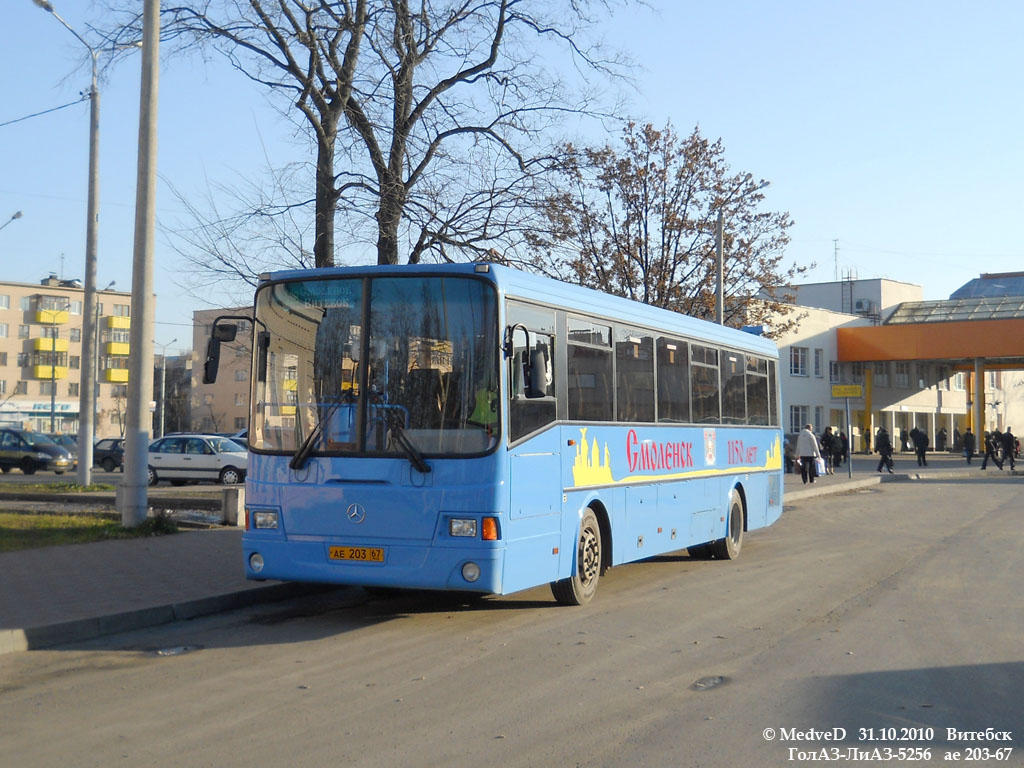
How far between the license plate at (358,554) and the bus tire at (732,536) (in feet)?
22.8

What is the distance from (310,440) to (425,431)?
109 centimetres

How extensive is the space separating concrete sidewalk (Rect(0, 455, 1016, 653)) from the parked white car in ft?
53.4

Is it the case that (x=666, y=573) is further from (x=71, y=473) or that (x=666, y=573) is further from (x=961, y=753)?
(x=71, y=473)

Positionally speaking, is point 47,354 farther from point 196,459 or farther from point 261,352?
point 261,352

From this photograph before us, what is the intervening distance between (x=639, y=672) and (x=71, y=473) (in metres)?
40.4

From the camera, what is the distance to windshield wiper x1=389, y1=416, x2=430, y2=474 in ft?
29.4

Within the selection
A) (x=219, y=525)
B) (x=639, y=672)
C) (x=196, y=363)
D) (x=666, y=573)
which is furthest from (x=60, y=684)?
(x=196, y=363)

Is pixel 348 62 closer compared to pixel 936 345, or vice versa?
pixel 348 62

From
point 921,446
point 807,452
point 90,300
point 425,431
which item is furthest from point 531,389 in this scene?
point 921,446

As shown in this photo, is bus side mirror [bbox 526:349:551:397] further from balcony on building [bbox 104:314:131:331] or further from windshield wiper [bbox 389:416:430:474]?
balcony on building [bbox 104:314:131:331]

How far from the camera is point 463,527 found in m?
8.84

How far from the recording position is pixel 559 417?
10000 millimetres

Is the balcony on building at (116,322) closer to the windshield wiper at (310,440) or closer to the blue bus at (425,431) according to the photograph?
the blue bus at (425,431)

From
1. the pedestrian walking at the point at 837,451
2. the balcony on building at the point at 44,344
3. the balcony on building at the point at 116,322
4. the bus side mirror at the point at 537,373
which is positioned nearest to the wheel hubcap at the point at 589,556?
the bus side mirror at the point at 537,373
